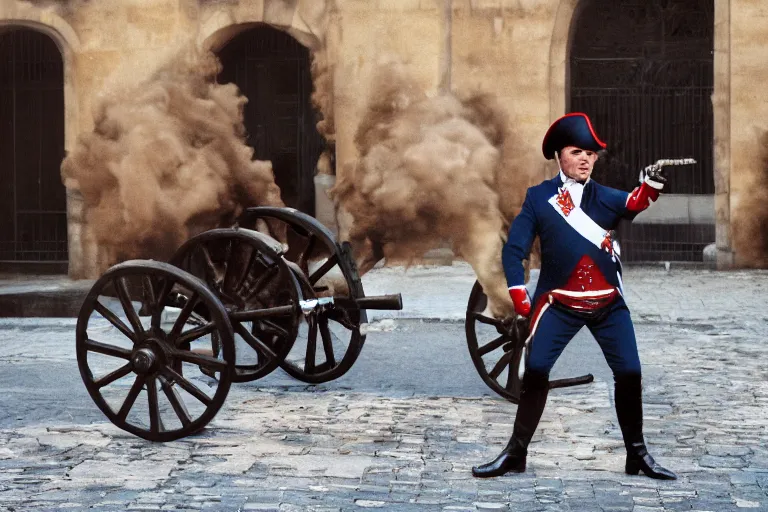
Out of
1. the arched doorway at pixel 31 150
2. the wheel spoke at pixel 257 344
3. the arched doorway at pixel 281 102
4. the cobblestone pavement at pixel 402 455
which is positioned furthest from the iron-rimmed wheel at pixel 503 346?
the arched doorway at pixel 31 150

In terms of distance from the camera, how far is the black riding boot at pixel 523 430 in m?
6.19

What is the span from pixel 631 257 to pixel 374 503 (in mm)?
11832

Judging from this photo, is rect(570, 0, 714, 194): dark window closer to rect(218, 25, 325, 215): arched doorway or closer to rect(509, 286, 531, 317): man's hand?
rect(218, 25, 325, 215): arched doorway

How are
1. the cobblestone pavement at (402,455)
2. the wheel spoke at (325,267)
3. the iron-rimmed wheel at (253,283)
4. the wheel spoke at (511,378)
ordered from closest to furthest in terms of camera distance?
the cobblestone pavement at (402,455), the iron-rimmed wheel at (253,283), the wheel spoke at (511,378), the wheel spoke at (325,267)

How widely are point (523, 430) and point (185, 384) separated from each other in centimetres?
173

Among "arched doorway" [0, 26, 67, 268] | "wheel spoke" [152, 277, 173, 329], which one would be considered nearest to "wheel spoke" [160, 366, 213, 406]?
"wheel spoke" [152, 277, 173, 329]

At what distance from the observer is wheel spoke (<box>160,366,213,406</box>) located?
7020 mm

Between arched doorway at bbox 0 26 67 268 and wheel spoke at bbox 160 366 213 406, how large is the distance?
11.2 metres

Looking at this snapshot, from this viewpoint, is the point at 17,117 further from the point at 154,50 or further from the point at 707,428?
the point at 707,428

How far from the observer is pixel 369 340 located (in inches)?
428

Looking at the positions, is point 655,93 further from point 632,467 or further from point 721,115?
point 632,467

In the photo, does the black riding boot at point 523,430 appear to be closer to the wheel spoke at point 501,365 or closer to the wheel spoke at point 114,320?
the wheel spoke at point 501,365

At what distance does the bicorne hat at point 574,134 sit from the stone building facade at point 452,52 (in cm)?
899

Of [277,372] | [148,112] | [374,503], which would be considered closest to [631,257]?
[148,112]
